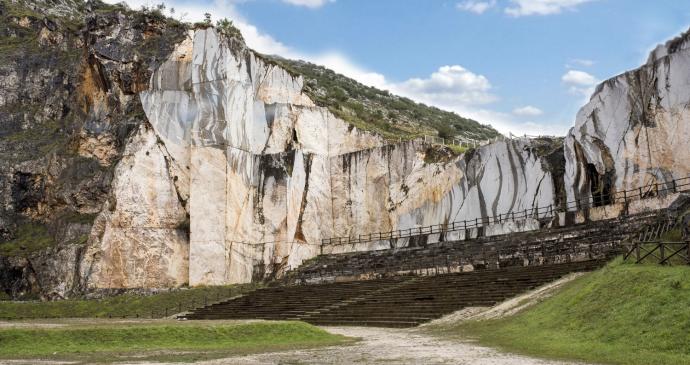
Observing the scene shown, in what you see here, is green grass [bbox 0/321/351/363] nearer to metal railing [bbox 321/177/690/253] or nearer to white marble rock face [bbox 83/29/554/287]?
metal railing [bbox 321/177/690/253]

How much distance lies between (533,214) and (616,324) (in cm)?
2498

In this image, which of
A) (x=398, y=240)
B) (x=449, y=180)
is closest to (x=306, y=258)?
(x=398, y=240)

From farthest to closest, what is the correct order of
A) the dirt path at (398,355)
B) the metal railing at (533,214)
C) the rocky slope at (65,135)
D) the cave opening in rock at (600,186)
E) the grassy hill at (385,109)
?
the grassy hill at (385,109), the rocky slope at (65,135), the cave opening in rock at (600,186), the metal railing at (533,214), the dirt path at (398,355)

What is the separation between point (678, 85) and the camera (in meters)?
33.5

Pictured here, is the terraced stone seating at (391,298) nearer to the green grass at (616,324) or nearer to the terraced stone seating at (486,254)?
the terraced stone seating at (486,254)

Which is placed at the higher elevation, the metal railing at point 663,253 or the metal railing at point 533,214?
the metal railing at point 533,214

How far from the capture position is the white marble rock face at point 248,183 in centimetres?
4297

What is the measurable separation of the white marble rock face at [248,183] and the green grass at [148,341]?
2376 cm

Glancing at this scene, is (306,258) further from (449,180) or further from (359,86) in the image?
(359,86)

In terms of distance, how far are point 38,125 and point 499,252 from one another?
41752mm

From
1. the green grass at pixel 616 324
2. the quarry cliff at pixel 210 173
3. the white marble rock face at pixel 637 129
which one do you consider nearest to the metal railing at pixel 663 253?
the green grass at pixel 616 324

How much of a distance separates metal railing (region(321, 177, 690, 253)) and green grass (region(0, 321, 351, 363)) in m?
19.5

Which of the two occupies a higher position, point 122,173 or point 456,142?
point 456,142

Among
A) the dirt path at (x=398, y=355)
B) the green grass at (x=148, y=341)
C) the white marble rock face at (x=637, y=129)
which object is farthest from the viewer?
the white marble rock face at (x=637, y=129)
